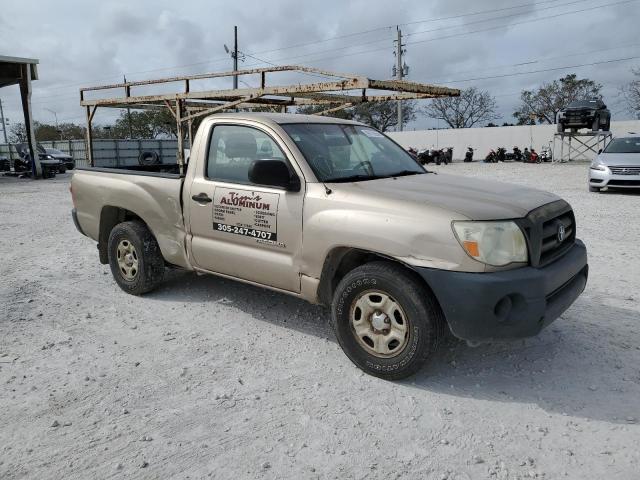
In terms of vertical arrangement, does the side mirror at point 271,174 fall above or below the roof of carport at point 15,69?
below

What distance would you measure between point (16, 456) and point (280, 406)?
4.59 feet

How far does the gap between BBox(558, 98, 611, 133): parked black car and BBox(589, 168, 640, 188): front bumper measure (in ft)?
46.3

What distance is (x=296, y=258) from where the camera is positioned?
12.4 ft

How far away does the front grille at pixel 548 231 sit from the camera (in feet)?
10.4

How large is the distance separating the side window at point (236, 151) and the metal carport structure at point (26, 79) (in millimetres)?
21587

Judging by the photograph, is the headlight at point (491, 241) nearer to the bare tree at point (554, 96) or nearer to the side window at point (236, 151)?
the side window at point (236, 151)

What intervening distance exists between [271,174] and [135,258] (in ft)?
7.08

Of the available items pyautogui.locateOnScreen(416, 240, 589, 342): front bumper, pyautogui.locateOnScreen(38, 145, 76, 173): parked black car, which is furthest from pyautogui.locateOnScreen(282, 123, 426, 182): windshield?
pyautogui.locateOnScreen(38, 145, 76, 173): parked black car

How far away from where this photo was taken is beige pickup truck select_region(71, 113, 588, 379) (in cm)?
307

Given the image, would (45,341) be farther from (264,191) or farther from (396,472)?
(396,472)

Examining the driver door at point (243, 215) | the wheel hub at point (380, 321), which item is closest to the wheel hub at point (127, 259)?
the driver door at point (243, 215)

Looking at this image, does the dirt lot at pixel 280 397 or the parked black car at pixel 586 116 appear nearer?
the dirt lot at pixel 280 397

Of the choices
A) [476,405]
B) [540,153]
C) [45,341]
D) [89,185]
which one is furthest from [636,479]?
[540,153]

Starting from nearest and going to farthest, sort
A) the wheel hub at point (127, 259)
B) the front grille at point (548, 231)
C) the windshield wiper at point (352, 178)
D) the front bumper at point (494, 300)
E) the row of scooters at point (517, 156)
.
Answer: the front bumper at point (494, 300) < the front grille at point (548, 231) < the windshield wiper at point (352, 178) < the wheel hub at point (127, 259) < the row of scooters at point (517, 156)
